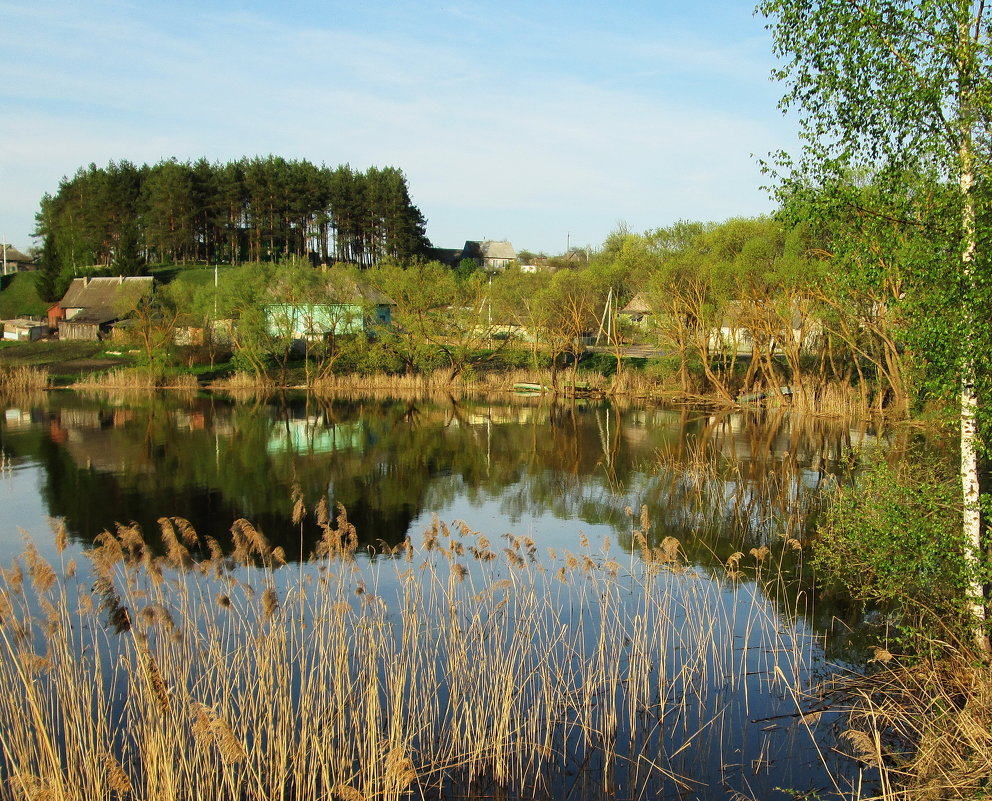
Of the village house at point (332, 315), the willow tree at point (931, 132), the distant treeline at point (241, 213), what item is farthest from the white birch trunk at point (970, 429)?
the distant treeline at point (241, 213)

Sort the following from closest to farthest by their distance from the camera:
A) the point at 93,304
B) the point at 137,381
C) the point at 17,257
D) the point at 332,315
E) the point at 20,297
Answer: the point at 137,381 → the point at 332,315 → the point at 93,304 → the point at 20,297 → the point at 17,257

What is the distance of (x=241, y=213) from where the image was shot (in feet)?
291

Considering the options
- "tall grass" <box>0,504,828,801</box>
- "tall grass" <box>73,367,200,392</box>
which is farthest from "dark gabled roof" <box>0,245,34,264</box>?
"tall grass" <box>0,504,828,801</box>

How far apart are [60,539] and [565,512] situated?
12507mm

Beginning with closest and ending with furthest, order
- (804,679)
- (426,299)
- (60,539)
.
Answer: (60,539), (804,679), (426,299)

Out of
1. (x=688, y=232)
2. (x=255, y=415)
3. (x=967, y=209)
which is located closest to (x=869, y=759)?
(x=967, y=209)

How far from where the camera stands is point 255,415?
3909 cm

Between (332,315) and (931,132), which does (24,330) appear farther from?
(931,132)

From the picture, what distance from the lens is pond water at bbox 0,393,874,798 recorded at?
8.77 meters

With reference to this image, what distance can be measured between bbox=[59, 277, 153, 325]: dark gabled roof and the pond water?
23233 millimetres

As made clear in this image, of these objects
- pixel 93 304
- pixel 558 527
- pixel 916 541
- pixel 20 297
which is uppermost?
pixel 20 297

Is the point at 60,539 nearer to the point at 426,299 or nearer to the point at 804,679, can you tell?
the point at 804,679

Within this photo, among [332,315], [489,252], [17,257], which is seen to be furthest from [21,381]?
[489,252]

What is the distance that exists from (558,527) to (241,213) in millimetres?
78243
